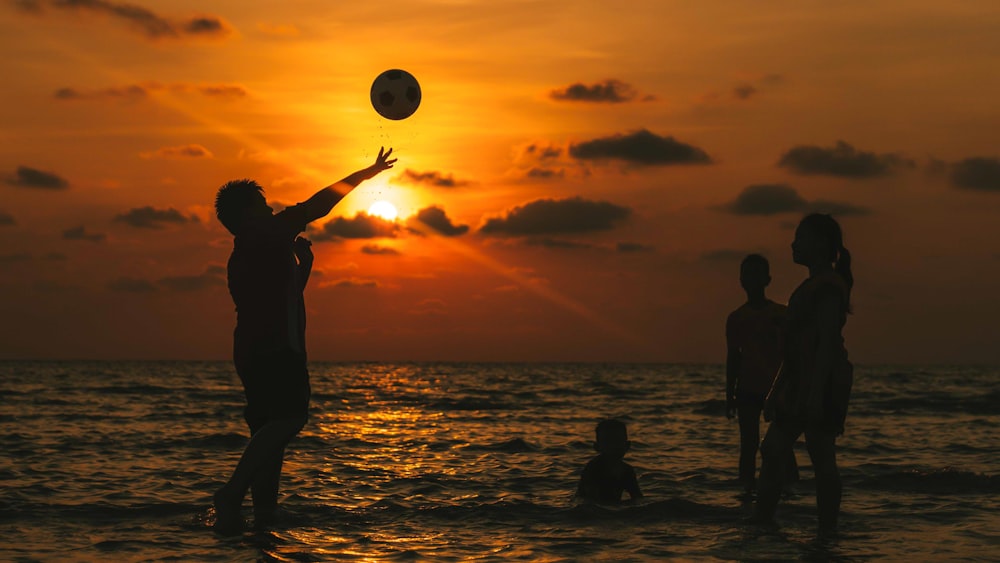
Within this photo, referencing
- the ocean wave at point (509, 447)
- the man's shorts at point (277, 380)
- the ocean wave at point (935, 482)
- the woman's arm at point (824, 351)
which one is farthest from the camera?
the ocean wave at point (509, 447)

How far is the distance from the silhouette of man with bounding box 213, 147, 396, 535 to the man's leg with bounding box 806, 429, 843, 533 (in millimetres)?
3448

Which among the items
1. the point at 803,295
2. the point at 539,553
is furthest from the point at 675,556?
the point at 803,295

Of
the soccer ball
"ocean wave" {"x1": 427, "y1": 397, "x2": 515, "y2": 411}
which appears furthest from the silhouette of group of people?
"ocean wave" {"x1": 427, "y1": 397, "x2": 515, "y2": 411}

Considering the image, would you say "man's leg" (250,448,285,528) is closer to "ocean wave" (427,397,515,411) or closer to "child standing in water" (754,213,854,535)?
"child standing in water" (754,213,854,535)

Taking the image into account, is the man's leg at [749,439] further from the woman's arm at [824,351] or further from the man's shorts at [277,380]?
the man's shorts at [277,380]

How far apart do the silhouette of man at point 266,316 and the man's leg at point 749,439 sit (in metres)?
4.27

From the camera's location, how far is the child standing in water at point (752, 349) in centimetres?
941

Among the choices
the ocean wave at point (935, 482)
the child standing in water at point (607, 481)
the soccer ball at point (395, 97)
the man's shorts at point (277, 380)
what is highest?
the soccer ball at point (395, 97)

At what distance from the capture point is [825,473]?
7.15m

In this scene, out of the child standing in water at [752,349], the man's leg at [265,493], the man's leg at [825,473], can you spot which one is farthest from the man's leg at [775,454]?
the man's leg at [265,493]

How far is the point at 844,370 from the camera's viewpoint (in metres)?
6.97

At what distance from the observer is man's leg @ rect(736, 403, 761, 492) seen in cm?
960

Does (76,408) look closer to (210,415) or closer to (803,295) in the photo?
(210,415)

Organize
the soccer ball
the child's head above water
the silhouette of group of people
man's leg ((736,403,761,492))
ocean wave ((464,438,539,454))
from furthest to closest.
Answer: ocean wave ((464,438,539,454)) < the soccer ball < man's leg ((736,403,761,492)) < the child's head above water < the silhouette of group of people
